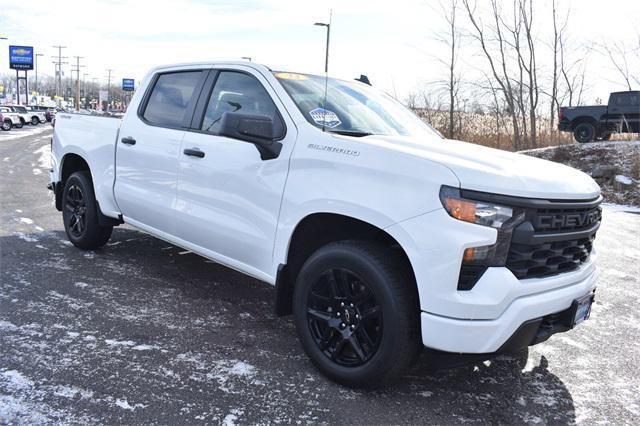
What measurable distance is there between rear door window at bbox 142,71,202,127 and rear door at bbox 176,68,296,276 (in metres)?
0.24

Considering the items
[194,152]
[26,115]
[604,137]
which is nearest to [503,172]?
[194,152]

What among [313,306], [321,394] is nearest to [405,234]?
[313,306]

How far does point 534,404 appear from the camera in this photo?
3.14 meters

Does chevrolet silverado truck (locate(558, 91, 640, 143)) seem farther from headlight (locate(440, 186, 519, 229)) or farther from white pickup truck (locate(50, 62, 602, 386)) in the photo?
headlight (locate(440, 186, 519, 229))

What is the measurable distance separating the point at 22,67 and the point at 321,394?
297 ft

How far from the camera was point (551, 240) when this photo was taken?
2.82 meters

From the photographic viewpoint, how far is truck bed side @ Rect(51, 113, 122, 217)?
5125 millimetres

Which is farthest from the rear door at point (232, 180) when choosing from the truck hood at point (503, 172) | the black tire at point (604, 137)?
the black tire at point (604, 137)

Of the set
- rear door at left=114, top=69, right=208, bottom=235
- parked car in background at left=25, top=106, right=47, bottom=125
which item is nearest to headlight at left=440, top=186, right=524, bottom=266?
rear door at left=114, top=69, right=208, bottom=235

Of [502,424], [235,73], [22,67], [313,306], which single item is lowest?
[502,424]

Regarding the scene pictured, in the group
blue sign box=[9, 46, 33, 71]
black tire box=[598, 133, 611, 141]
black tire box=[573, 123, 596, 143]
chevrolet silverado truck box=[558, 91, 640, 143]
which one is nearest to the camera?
chevrolet silverado truck box=[558, 91, 640, 143]

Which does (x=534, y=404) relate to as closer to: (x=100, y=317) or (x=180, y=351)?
(x=180, y=351)

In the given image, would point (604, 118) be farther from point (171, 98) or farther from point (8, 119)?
point (8, 119)

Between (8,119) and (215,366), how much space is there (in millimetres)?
40610
